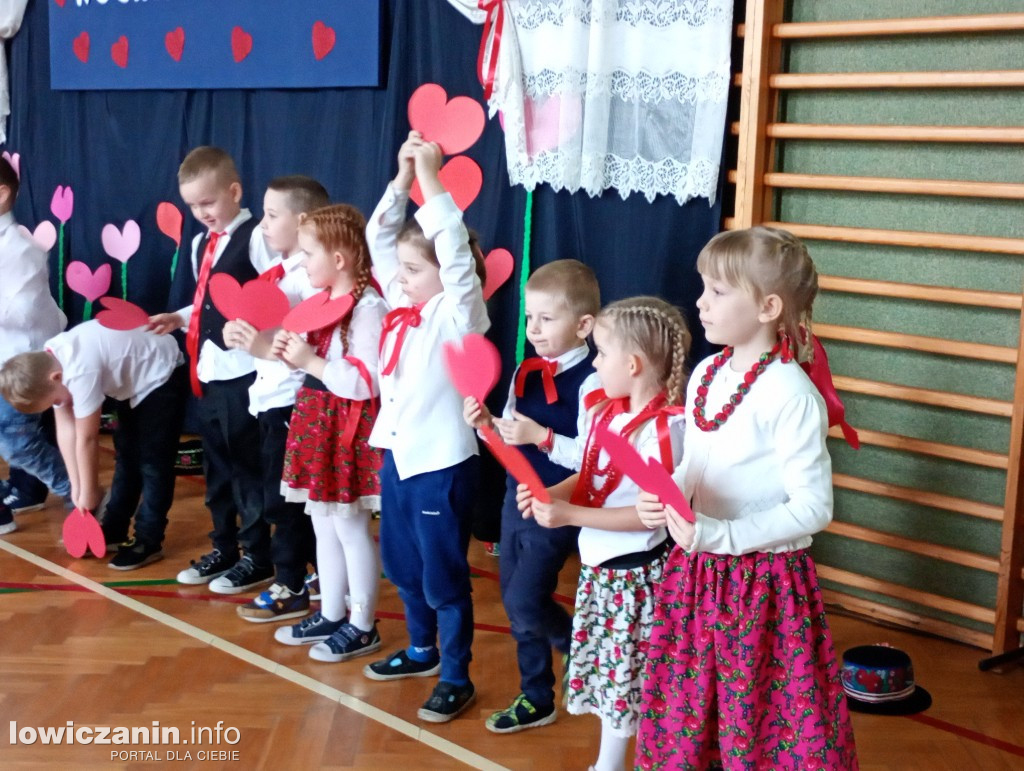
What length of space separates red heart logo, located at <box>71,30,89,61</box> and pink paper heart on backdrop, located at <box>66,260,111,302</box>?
1274mm

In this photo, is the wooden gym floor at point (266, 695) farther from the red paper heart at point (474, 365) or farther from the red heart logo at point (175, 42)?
the red heart logo at point (175, 42)

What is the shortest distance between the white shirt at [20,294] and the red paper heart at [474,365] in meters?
2.20

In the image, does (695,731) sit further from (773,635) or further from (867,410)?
(867,410)

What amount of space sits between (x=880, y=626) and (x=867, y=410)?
2.05 feet

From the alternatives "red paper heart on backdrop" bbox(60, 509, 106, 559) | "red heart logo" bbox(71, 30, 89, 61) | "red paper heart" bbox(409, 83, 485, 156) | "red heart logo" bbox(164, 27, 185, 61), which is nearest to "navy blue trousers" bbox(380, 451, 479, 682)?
"red paper heart" bbox(409, 83, 485, 156)

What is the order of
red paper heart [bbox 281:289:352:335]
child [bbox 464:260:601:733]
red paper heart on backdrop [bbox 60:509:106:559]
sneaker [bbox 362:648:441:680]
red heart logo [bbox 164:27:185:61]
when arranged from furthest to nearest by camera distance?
red heart logo [bbox 164:27:185:61] < red paper heart on backdrop [bbox 60:509:106:559] < sneaker [bbox 362:648:441:680] < red paper heart [bbox 281:289:352:335] < child [bbox 464:260:601:733]

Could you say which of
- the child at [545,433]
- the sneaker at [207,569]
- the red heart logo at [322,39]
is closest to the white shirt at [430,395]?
the child at [545,433]

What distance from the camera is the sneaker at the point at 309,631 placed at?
297 centimetres

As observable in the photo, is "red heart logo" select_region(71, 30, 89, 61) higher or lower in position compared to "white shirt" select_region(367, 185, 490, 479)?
higher

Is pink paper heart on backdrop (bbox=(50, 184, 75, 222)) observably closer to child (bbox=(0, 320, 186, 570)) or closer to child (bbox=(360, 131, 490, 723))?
child (bbox=(0, 320, 186, 570))

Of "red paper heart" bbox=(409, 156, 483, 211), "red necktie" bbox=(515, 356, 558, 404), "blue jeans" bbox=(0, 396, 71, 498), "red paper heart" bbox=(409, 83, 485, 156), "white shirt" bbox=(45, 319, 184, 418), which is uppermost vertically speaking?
"red paper heart" bbox=(409, 83, 485, 156)

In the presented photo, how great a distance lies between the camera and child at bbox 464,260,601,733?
7.70ft

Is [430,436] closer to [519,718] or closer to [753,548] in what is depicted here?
[519,718]

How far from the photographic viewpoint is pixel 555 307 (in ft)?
7.70
